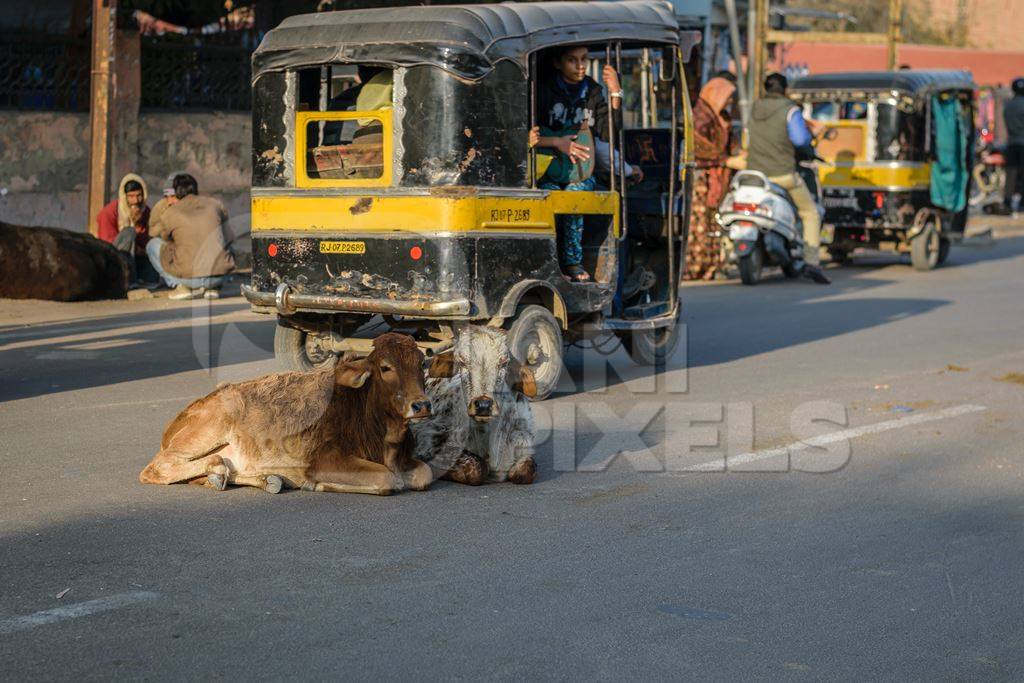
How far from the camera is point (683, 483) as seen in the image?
7.12 metres

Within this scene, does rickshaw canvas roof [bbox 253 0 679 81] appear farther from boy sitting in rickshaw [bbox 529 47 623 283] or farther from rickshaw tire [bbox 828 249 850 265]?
rickshaw tire [bbox 828 249 850 265]

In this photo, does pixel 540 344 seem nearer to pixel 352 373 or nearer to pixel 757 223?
pixel 352 373

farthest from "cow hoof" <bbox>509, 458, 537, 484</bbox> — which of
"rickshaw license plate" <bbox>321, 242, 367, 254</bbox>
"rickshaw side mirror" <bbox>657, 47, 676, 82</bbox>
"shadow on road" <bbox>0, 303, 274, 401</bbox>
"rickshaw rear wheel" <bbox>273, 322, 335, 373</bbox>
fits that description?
"rickshaw side mirror" <bbox>657, 47, 676, 82</bbox>

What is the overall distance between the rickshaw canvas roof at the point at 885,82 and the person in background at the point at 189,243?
8.99 metres

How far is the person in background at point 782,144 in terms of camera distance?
16.8m

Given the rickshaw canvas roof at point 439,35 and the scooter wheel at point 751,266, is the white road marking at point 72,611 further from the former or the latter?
the scooter wheel at point 751,266

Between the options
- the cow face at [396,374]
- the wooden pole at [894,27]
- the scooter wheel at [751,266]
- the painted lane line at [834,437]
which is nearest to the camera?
the cow face at [396,374]

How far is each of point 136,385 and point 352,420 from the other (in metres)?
3.76

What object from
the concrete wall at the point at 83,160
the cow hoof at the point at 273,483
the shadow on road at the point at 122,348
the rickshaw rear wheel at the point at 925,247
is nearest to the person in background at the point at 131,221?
the concrete wall at the point at 83,160

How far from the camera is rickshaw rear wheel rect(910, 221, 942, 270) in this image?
19.5 m

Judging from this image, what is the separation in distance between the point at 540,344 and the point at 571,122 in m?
1.65

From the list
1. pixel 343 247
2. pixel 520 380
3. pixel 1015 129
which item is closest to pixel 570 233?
pixel 343 247

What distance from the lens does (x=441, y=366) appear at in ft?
21.7

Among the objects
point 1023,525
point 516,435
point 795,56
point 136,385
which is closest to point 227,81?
point 136,385
